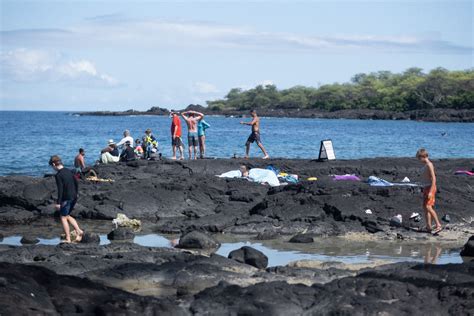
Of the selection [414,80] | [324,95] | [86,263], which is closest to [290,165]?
[86,263]

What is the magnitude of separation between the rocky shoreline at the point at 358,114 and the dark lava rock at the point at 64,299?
359 feet

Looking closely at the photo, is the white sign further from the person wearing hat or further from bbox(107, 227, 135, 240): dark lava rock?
bbox(107, 227, 135, 240): dark lava rock

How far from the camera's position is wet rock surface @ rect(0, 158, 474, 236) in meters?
19.9

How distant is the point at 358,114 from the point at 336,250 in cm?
12885

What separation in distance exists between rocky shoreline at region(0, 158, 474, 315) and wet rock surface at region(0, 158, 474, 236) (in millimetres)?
38

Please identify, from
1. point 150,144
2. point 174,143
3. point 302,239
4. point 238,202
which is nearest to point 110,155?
point 150,144

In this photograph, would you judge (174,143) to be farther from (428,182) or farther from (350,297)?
(350,297)

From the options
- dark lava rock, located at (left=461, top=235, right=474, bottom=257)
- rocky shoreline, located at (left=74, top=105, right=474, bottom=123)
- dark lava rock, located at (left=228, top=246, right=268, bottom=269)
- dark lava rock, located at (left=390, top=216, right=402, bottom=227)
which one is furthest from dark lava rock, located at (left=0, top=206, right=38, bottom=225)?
rocky shoreline, located at (left=74, top=105, right=474, bottom=123)

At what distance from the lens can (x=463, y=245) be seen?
17.8m

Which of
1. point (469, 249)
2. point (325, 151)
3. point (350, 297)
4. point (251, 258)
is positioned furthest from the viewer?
point (325, 151)

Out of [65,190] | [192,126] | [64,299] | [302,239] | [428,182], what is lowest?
[302,239]

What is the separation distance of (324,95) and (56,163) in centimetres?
14900

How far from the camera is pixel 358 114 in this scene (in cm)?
14475

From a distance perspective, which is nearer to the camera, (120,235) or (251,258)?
(251,258)
